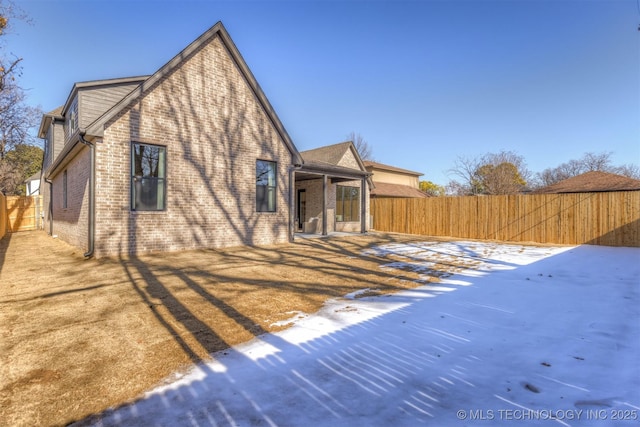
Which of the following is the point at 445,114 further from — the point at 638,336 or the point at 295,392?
the point at 295,392

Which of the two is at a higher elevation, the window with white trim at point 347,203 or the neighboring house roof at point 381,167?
the neighboring house roof at point 381,167

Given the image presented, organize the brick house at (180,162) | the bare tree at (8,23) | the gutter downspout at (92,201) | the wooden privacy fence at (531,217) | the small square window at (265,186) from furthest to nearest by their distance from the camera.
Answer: the wooden privacy fence at (531,217), the small square window at (265,186), the bare tree at (8,23), the brick house at (180,162), the gutter downspout at (92,201)

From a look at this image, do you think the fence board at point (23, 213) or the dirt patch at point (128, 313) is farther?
the fence board at point (23, 213)

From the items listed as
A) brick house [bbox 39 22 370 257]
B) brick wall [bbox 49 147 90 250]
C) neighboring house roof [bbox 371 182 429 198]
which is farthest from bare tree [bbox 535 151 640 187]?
brick wall [bbox 49 147 90 250]

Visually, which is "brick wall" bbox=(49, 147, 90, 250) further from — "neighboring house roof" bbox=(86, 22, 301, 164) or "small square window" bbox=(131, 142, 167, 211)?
"neighboring house roof" bbox=(86, 22, 301, 164)

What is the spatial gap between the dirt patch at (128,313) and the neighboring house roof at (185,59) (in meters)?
3.83

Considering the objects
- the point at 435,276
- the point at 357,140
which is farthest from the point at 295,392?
the point at 357,140

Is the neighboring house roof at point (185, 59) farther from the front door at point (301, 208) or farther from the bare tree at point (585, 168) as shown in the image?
the bare tree at point (585, 168)

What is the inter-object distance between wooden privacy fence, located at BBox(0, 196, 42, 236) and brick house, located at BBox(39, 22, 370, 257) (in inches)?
396

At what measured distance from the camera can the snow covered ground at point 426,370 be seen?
2.17 metres

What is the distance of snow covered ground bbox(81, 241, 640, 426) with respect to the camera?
85.4 inches

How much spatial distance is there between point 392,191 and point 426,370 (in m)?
25.7

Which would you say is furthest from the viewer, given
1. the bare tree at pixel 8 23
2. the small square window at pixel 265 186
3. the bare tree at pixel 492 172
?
the bare tree at pixel 492 172

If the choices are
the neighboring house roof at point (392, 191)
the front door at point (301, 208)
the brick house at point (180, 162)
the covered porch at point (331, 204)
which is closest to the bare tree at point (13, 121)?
the brick house at point (180, 162)
